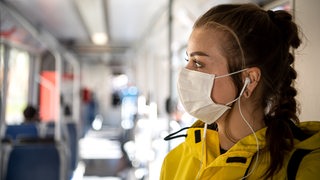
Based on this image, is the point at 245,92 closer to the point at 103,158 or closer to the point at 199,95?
the point at 199,95

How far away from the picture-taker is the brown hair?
→ 102cm

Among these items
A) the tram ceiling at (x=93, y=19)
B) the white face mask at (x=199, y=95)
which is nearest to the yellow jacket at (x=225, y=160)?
the white face mask at (x=199, y=95)

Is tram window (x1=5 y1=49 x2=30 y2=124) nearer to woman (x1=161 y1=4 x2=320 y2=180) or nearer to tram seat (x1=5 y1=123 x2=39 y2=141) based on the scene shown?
tram seat (x1=5 y1=123 x2=39 y2=141)

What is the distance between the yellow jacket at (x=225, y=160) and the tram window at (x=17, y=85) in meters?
5.02

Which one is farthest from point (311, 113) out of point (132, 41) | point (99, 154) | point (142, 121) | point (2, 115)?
point (99, 154)

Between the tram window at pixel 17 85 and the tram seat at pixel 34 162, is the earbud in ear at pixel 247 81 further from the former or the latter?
the tram window at pixel 17 85

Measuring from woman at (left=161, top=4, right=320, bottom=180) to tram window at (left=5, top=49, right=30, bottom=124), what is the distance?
5.16 m

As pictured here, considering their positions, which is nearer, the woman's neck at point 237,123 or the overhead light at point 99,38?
the woman's neck at point 237,123

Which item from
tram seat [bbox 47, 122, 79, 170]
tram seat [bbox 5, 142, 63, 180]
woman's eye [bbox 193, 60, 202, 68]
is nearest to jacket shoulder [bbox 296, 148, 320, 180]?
woman's eye [bbox 193, 60, 202, 68]

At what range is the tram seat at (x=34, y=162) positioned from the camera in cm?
349

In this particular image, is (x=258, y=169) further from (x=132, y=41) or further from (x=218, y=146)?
(x=132, y=41)

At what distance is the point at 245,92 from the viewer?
1063mm

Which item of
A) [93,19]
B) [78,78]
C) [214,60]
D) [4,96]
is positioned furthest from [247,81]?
[78,78]

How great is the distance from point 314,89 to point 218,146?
39 centimetres
